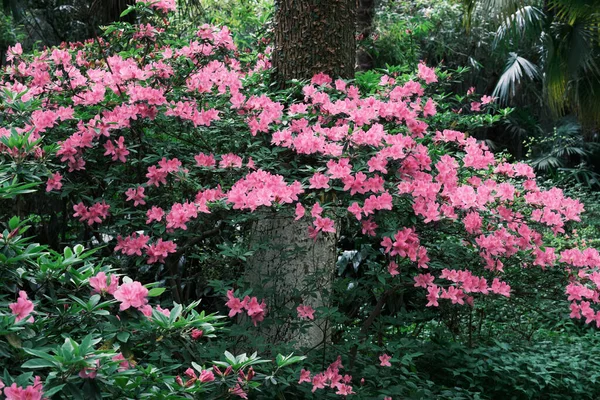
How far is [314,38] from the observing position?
12.9ft

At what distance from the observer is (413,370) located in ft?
11.6

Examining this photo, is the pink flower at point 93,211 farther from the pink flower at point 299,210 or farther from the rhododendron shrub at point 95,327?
the rhododendron shrub at point 95,327

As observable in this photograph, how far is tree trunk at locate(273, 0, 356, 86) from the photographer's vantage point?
154 inches

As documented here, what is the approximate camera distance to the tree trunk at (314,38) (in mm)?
3914

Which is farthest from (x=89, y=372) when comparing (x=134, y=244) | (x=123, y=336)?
(x=134, y=244)

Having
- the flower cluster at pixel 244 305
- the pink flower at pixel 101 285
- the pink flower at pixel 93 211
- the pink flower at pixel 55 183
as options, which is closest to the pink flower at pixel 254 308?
the flower cluster at pixel 244 305

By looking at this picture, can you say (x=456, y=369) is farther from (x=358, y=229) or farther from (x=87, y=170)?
(x=87, y=170)

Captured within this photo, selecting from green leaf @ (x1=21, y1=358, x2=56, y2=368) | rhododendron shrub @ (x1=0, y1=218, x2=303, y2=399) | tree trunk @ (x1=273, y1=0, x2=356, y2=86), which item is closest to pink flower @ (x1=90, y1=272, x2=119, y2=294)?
rhododendron shrub @ (x1=0, y1=218, x2=303, y2=399)

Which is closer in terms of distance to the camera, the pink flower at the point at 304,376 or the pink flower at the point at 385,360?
the pink flower at the point at 304,376

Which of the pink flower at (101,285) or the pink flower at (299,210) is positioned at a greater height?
the pink flower at (101,285)

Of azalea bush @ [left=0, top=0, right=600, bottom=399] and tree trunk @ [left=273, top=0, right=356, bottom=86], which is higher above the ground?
tree trunk @ [left=273, top=0, right=356, bottom=86]

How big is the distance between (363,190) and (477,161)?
0.77m

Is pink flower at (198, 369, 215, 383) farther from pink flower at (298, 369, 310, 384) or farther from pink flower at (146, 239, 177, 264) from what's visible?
pink flower at (146, 239, 177, 264)

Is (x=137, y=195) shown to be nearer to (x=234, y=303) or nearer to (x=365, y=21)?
(x=234, y=303)
